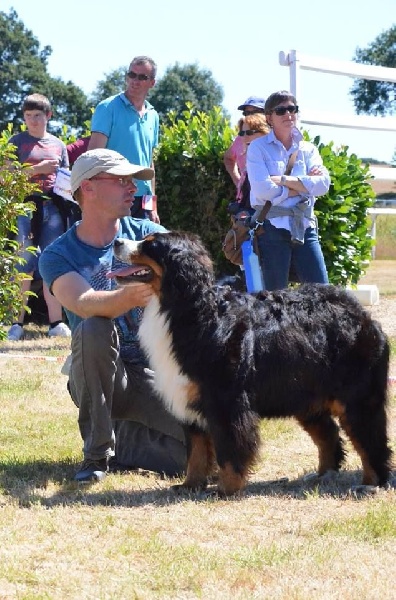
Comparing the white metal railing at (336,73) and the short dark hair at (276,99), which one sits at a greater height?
the white metal railing at (336,73)

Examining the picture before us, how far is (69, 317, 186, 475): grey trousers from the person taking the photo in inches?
206

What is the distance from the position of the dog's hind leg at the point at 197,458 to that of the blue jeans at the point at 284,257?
6.61 ft

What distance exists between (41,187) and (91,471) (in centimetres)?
541

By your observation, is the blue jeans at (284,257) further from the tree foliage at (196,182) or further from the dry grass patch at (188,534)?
the tree foliage at (196,182)

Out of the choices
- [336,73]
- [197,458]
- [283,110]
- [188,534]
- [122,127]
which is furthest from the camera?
[336,73]

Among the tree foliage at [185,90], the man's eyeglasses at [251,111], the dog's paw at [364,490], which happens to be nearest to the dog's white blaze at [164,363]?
the dog's paw at [364,490]

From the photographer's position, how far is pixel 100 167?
17.7 ft

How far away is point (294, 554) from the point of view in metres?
3.80

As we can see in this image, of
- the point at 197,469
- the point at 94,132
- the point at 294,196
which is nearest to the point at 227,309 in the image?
the point at 197,469

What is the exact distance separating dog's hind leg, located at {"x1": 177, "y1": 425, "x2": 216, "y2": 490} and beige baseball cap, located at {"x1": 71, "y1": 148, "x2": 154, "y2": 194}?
4.62ft

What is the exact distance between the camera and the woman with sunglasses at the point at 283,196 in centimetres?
691

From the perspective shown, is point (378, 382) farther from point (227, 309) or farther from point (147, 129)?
point (147, 129)

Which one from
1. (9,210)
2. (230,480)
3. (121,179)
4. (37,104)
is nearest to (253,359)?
(230,480)

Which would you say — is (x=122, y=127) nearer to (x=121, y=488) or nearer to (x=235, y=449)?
(x=121, y=488)
